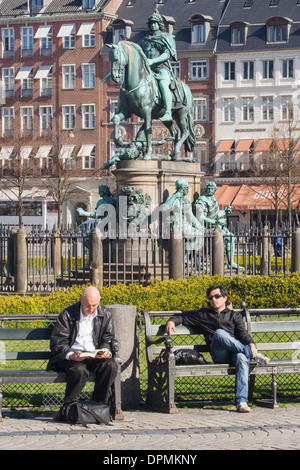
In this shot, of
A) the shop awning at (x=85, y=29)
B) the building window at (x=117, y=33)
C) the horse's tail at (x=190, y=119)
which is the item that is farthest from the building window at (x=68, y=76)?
the horse's tail at (x=190, y=119)

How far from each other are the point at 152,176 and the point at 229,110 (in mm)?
45124


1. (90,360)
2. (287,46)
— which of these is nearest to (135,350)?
(90,360)

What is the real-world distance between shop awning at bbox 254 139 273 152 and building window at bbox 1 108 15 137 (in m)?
17.3

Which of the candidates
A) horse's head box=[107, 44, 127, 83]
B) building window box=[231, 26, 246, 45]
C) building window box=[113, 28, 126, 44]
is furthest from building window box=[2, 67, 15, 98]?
horse's head box=[107, 44, 127, 83]

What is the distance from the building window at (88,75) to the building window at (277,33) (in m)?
12.1

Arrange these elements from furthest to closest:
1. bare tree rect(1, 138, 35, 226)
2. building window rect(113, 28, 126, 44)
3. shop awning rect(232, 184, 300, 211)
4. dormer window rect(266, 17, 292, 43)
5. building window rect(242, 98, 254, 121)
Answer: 1. building window rect(113, 28, 126, 44)
2. building window rect(242, 98, 254, 121)
3. bare tree rect(1, 138, 35, 226)
4. dormer window rect(266, 17, 292, 43)
5. shop awning rect(232, 184, 300, 211)

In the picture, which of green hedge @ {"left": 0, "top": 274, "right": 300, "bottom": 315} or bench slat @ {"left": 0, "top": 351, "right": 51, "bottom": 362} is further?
green hedge @ {"left": 0, "top": 274, "right": 300, "bottom": 315}

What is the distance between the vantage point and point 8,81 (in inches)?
2717

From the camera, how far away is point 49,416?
29.7ft

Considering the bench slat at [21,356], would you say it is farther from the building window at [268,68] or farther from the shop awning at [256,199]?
the building window at [268,68]

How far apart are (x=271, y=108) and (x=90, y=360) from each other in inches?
2186

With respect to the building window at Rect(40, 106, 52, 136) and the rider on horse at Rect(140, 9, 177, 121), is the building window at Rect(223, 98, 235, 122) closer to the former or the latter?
the building window at Rect(40, 106, 52, 136)

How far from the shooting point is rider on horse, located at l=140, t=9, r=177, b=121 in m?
19.3

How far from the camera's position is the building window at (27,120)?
6753 cm
